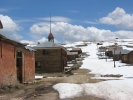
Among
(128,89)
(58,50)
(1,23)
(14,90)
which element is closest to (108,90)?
(128,89)

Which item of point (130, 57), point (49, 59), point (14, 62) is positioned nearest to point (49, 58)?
point (49, 59)

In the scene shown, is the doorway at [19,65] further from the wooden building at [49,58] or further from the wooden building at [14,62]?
the wooden building at [49,58]

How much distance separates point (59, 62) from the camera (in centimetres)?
4103

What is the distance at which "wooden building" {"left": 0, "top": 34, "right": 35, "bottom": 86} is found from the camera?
726 inches

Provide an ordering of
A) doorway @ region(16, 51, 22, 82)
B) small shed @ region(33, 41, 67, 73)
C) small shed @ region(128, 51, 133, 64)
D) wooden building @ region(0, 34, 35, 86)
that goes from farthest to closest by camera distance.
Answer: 1. small shed @ region(128, 51, 133, 64)
2. small shed @ region(33, 41, 67, 73)
3. doorway @ region(16, 51, 22, 82)
4. wooden building @ region(0, 34, 35, 86)

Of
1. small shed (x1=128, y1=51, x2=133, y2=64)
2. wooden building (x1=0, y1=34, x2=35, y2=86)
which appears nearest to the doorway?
wooden building (x1=0, y1=34, x2=35, y2=86)

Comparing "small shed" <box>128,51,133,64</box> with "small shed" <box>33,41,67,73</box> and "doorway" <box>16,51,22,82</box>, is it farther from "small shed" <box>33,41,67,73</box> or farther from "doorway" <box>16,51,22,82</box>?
"doorway" <box>16,51,22,82</box>

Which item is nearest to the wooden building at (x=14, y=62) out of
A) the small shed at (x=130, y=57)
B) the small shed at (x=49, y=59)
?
the small shed at (x=49, y=59)

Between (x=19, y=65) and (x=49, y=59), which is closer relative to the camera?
(x=19, y=65)

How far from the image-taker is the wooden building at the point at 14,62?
18438 mm

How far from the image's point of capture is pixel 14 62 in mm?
21250

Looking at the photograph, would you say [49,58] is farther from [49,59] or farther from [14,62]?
[14,62]

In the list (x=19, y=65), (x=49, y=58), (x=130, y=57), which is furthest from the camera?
(x=130, y=57)

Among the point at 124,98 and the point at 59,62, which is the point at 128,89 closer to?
the point at 124,98
